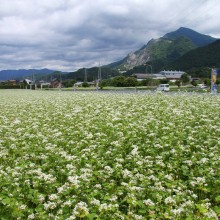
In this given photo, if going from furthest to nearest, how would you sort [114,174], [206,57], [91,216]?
[206,57]
[114,174]
[91,216]

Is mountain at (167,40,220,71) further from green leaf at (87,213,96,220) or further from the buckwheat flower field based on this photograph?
green leaf at (87,213,96,220)

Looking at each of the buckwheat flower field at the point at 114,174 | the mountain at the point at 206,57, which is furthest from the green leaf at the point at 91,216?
the mountain at the point at 206,57

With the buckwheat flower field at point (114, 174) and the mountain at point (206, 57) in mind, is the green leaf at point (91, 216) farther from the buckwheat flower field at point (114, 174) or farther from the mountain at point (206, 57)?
the mountain at point (206, 57)

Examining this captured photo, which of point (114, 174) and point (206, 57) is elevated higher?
point (206, 57)

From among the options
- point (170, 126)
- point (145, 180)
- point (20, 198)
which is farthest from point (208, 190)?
point (170, 126)

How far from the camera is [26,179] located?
632cm

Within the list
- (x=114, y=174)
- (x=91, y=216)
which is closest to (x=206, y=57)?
(x=114, y=174)

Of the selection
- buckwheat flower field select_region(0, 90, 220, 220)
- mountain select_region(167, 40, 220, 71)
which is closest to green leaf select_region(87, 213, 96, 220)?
buckwheat flower field select_region(0, 90, 220, 220)

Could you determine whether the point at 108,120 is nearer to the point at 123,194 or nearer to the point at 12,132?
the point at 12,132

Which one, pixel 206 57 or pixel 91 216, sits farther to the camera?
pixel 206 57

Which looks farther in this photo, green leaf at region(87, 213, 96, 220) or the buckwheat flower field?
the buckwheat flower field

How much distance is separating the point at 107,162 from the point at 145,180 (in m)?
1.58

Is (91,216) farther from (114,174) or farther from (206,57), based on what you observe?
(206,57)

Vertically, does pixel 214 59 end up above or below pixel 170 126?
above
